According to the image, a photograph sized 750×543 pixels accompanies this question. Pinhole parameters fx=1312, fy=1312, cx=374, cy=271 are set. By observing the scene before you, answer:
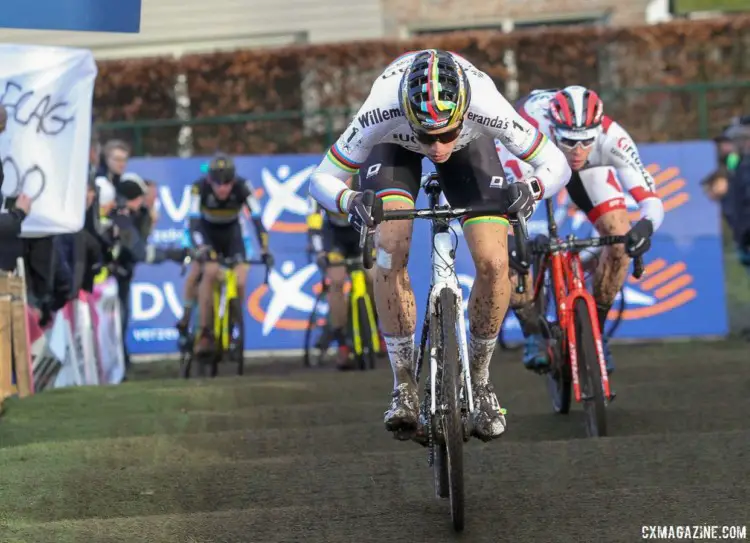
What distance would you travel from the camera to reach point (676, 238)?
1444 cm

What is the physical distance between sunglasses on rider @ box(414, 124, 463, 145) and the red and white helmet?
2.52 m

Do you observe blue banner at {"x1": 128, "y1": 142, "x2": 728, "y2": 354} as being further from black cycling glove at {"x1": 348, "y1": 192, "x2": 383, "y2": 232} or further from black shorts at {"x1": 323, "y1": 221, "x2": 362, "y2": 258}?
black cycling glove at {"x1": 348, "y1": 192, "x2": 383, "y2": 232}

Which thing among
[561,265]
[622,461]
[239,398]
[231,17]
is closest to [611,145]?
[561,265]

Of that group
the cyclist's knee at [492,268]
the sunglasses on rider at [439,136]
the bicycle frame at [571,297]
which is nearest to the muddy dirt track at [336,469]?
the bicycle frame at [571,297]

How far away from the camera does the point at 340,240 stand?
527 inches

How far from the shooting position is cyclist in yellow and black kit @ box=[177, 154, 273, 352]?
13.0 m

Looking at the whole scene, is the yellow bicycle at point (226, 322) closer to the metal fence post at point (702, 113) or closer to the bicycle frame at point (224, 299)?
the bicycle frame at point (224, 299)

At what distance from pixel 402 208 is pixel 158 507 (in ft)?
5.88

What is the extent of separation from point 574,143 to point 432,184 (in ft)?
6.75

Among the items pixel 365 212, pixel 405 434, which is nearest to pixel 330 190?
pixel 365 212

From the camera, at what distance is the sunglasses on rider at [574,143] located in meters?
8.20

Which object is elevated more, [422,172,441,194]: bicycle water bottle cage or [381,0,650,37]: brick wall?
[381,0,650,37]: brick wall

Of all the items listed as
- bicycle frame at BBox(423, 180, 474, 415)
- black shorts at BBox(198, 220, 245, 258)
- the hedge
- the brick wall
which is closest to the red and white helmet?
bicycle frame at BBox(423, 180, 474, 415)

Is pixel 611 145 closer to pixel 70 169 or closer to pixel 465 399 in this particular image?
pixel 465 399
